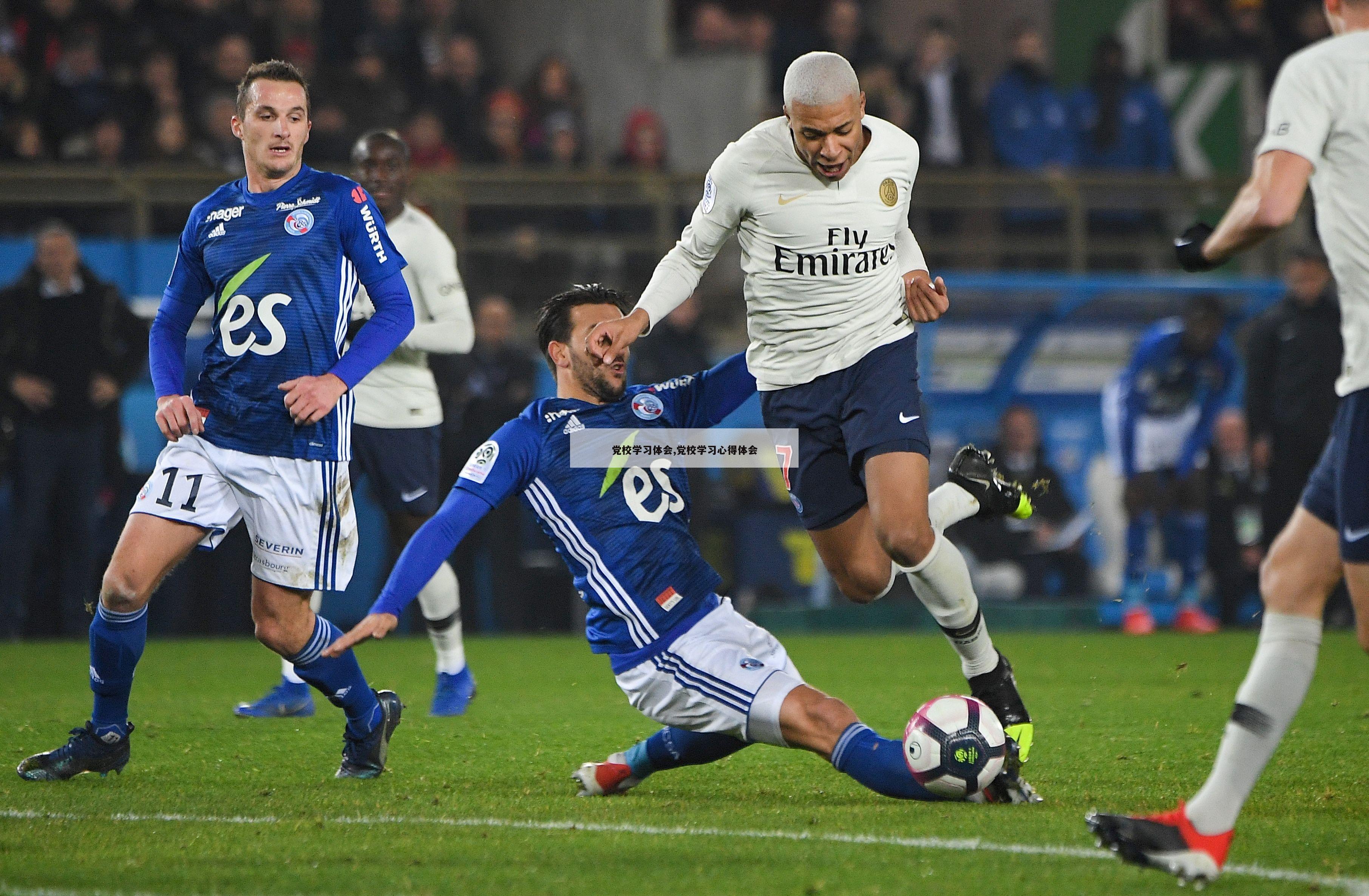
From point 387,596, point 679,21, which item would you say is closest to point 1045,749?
point 387,596

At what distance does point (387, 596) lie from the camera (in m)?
4.40

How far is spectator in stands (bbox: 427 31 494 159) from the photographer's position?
14.5m

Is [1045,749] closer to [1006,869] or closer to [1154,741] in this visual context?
[1154,741]

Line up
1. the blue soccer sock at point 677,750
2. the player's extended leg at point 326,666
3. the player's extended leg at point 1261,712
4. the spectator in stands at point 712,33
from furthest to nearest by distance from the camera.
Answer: the spectator in stands at point 712,33 → the player's extended leg at point 326,666 → the blue soccer sock at point 677,750 → the player's extended leg at point 1261,712

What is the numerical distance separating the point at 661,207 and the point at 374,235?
7.49 m

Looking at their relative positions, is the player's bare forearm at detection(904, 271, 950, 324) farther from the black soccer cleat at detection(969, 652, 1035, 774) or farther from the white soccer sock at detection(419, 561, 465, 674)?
the white soccer sock at detection(419, 561, 465, 674)

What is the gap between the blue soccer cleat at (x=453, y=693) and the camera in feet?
24.6

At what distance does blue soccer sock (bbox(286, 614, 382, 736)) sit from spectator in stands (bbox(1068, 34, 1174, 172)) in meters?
11.5

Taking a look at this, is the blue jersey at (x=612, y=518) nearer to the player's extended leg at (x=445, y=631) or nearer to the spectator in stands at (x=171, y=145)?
the player's extended leg at (x=445, y=631)

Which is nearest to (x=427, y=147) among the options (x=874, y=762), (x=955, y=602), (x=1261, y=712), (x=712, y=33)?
(x=712, y=33)

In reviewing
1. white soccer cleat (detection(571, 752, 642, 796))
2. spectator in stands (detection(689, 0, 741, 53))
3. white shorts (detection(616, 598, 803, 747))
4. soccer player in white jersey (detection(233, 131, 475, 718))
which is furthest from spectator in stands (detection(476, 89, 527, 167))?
white shorts (detection(616, 598, 803, 747))

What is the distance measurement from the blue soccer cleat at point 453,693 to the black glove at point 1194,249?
170 inches

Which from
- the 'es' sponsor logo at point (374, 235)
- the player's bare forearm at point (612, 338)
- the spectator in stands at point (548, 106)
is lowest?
the player's bare forearm at point (612, 338)

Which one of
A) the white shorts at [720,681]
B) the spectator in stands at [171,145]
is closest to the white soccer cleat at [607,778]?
the white shorts at [720,681]
